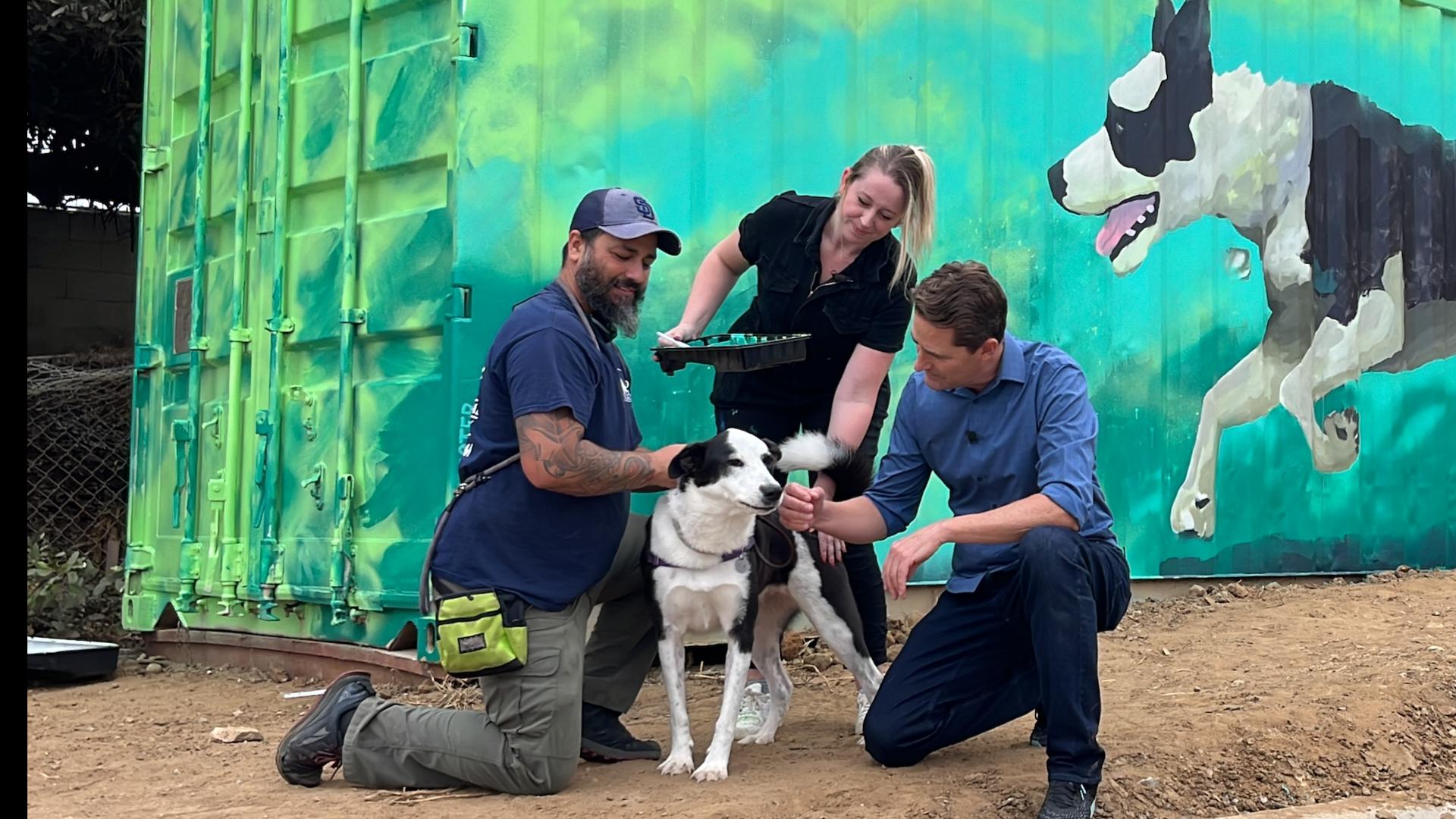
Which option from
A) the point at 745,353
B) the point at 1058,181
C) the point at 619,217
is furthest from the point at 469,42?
the point at 1058,181

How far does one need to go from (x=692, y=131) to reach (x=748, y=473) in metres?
1.96

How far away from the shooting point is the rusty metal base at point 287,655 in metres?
4.93

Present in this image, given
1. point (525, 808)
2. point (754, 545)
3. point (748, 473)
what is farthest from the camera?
point (754, 545)

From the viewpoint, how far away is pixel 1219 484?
6949mm

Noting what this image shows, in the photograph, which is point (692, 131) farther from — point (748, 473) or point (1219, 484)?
point (1219, 484)

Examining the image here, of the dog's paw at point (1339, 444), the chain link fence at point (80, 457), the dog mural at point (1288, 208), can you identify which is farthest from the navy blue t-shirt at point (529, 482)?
the dog's paw at point (1339, 444)

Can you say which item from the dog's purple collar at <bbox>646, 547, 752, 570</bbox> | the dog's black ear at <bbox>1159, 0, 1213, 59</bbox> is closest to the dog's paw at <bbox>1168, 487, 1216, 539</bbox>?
the dog's black ear at <bbox>1159, 0, 1213, 59</bbox>

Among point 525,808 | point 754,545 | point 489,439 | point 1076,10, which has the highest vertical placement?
point 1076,10

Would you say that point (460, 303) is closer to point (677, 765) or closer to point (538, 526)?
point (538, 526)

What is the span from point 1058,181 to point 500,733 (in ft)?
13.1

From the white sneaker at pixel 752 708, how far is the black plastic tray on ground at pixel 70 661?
3.01m

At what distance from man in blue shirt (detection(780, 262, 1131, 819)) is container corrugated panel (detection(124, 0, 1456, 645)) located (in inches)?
45.5

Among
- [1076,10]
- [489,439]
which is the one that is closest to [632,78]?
[489,439]

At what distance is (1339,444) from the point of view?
749 cm
